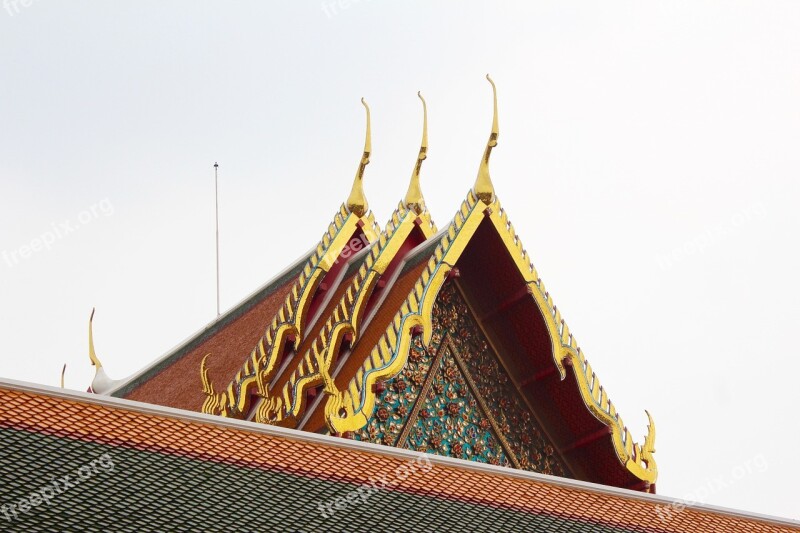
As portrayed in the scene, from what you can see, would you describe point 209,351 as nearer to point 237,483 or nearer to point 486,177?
point 486,177

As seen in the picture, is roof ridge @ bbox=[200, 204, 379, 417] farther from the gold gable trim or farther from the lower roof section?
the lower roof section

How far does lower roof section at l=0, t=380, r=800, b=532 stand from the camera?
30.0 ft

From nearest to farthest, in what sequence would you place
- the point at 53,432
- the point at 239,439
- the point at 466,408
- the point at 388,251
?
the point at 53,432 < the point at 239,439 < the point at 466,408 < the point at 388,251

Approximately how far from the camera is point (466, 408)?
1365cm

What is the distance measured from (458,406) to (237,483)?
12.6 ft

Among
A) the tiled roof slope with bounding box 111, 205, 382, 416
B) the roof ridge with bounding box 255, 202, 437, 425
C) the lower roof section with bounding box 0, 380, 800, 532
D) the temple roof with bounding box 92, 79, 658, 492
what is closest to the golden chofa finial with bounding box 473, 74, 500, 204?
the temple roof with bounding box 92, 79, 658, 492

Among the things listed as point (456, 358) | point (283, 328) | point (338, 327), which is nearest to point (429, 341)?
point (456, 358)

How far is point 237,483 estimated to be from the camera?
9945 millimetres

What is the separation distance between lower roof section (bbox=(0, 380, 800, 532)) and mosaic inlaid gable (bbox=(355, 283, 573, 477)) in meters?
1.66

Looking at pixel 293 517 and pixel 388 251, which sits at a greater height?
pixel 388 251

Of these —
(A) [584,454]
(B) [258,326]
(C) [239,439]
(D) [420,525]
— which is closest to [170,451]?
(C) [239,439]

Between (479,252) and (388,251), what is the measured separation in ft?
2.65

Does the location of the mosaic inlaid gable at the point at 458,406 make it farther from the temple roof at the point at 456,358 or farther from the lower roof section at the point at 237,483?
the lower roof section at the point at 237,483

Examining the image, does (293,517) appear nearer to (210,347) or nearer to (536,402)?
(536,402)
